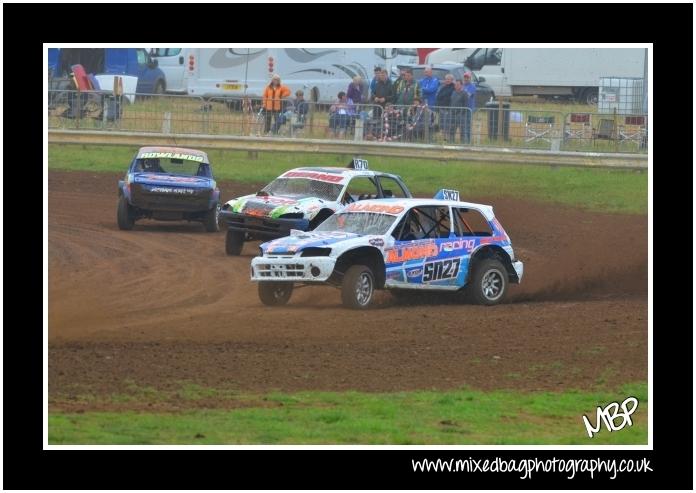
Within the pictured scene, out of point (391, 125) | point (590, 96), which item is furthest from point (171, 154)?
point (590, 96)

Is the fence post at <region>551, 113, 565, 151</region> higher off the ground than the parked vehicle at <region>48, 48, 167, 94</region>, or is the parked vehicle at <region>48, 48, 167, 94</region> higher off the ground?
the parked vehicle at <region>48, 48, 167, 94</region>

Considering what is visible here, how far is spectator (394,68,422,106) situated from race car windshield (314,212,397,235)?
36.6 ft

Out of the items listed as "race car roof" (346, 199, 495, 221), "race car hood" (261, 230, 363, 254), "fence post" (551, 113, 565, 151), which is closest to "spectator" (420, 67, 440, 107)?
"fence post" (551, 113, 565, 151)

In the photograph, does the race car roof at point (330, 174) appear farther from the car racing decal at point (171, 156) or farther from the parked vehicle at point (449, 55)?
the parked vehicle at point (449, 55)

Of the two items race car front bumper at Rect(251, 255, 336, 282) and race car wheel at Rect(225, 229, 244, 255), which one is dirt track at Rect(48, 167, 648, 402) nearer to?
race car wheel at Rect(225, 229, 244, 255)

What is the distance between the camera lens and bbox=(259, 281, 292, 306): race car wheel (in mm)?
15961

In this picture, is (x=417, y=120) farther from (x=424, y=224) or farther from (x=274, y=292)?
(x=274, y=292)

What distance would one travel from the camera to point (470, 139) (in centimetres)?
2761

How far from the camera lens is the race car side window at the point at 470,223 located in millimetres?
16734

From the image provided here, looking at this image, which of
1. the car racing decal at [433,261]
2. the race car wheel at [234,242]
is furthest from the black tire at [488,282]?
the race car wheel at [234,242]

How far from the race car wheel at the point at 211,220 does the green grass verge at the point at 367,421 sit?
10.2 metres

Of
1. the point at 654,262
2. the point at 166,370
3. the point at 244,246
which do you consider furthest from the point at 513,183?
the point at 166,370

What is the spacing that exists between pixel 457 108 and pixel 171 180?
8006mm
